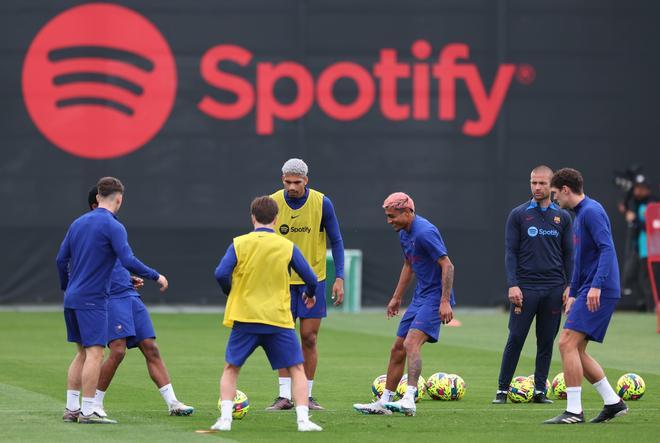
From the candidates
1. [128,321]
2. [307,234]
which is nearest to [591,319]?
[307,234]

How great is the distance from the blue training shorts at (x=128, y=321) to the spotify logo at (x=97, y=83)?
14.4m

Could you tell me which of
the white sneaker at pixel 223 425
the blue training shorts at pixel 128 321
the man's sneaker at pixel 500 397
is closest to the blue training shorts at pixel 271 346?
the white sneaker at pixel 223 425

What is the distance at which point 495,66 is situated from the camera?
2595cm

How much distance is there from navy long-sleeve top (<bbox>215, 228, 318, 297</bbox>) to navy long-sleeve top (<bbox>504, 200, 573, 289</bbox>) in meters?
3.18

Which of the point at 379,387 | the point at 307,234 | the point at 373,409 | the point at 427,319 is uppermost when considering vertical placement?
the point at 307,234

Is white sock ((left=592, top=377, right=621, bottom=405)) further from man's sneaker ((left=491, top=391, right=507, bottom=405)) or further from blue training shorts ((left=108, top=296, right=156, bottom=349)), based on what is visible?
blue training shorts ((left=108, top=296, right=156, bottom=349))

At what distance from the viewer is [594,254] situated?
36.1 ft

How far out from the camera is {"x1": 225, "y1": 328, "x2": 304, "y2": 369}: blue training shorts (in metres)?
10.0

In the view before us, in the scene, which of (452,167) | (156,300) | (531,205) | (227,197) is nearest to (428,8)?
(452,167)

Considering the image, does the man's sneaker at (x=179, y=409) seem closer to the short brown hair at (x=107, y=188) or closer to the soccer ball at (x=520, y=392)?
the short brown hair at (x=107, y=188)

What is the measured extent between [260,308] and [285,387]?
6.35 ft

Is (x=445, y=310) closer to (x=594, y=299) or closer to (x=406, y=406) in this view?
(x=406, y=406)

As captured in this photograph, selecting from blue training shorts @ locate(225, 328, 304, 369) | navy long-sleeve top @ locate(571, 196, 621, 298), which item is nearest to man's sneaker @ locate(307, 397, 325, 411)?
blue training shorts @ locate(225, 328, 304, 369)

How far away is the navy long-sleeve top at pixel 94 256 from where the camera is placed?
34.5ft
